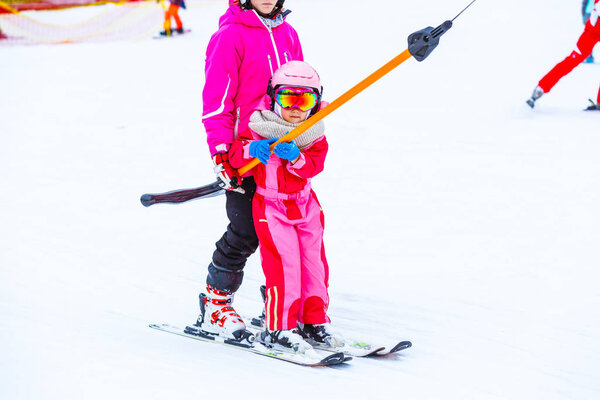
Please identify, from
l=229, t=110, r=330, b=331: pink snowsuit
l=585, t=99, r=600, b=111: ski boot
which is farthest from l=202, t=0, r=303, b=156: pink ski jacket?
l=585, t=99, r=600, b=111: ski boot

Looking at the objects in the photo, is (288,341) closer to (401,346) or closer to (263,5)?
(401,346)

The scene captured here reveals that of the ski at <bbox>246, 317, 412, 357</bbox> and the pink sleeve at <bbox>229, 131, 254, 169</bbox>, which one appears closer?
the pink sleeve at <bbox>229, 131, 254, 169</bbox>

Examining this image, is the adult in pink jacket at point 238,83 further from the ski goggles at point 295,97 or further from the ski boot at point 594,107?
the ski boot at point 594,107

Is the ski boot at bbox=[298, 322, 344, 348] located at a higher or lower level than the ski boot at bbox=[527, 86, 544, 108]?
lower

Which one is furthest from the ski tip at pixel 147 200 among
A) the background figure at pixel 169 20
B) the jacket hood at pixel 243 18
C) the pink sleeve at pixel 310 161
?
the background figure at pixel 169 20

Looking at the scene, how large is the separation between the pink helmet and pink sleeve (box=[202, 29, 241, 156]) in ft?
0.63

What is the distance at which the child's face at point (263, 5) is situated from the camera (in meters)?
3.31

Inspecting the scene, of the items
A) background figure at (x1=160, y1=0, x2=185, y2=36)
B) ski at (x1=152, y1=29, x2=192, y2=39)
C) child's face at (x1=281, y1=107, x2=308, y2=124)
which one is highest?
background figure at (x1=160, y1=0, x2=185, y2=36)

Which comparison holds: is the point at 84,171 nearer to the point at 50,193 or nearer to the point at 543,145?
the point at 50,193

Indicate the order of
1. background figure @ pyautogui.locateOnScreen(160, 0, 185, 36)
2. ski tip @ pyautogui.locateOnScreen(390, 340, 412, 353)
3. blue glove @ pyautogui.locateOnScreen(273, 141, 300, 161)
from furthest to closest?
background figure @ pyautogui.locateOnScreen(160, 0, 185, 36), ski tip @ pyautogui.locateOnScreen(390, 340, 412, 353), blue glove @ pyautogui.locateOnScreen(273, 141, 300, 161)

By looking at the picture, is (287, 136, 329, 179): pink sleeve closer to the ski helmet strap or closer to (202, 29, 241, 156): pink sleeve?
(202, 29, 241, 156): pink sleeve

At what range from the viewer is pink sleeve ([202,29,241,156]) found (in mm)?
3297

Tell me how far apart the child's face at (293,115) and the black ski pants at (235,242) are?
363 mm

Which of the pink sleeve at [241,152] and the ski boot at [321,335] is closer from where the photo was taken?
the pink sleeve at [241,152]
